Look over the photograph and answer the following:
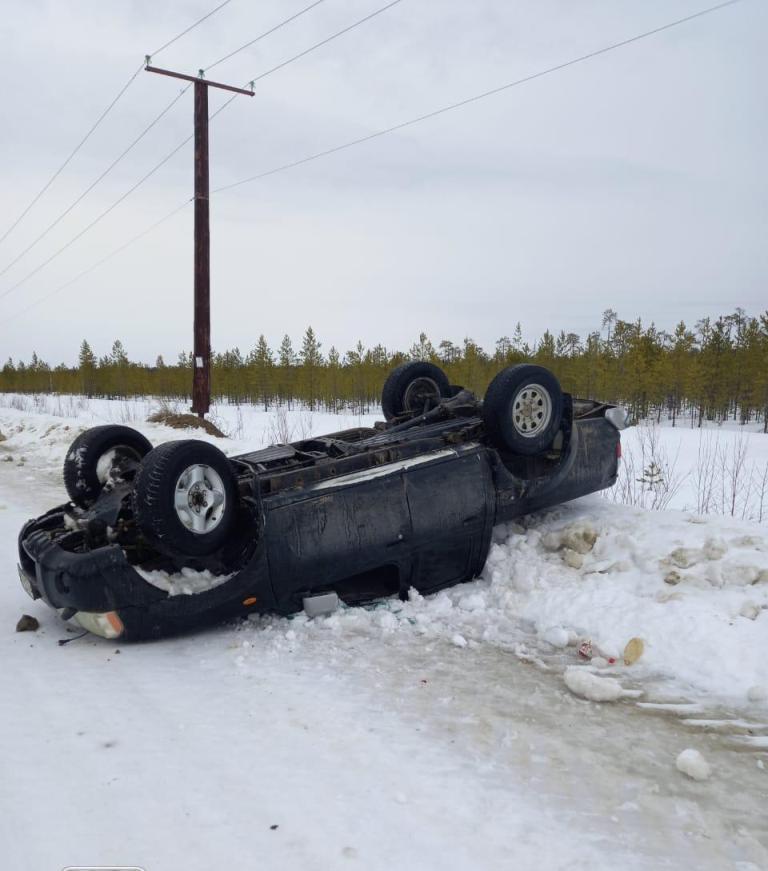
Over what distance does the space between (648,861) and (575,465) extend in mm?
3280

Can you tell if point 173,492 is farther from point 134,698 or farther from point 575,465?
point 575,465

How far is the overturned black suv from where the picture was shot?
353cm

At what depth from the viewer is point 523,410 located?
4.71m

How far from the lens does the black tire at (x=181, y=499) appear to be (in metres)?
3.46

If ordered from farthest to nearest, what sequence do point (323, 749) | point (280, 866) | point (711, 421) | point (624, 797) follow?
1. point (711, 421)
2. point (323, 749)
3. point (624, 797)
4. point (280, 866)

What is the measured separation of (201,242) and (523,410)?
9.47 meters

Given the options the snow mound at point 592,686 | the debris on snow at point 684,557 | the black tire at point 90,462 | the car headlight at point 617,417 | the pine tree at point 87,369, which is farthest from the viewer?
the pine tree at point 87,369

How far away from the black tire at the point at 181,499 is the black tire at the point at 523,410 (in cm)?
192

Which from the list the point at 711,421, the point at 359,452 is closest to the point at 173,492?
the point at 359,452

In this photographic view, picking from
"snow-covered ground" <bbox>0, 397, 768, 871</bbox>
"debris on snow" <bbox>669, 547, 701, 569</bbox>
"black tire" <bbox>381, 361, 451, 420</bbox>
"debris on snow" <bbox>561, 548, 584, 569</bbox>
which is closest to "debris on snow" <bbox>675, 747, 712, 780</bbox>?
"snow-covered ground" <bbox>0, 397, 768, 871</bbox>

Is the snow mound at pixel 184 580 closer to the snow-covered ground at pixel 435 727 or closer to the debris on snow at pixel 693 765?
the snow-covered ground at pixel 435 727

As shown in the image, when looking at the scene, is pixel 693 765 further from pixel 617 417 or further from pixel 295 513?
pixel 617 417

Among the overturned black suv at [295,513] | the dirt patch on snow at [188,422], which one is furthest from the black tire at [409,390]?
the dirt patch on snow at [188,422]

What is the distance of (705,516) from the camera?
4.77m
